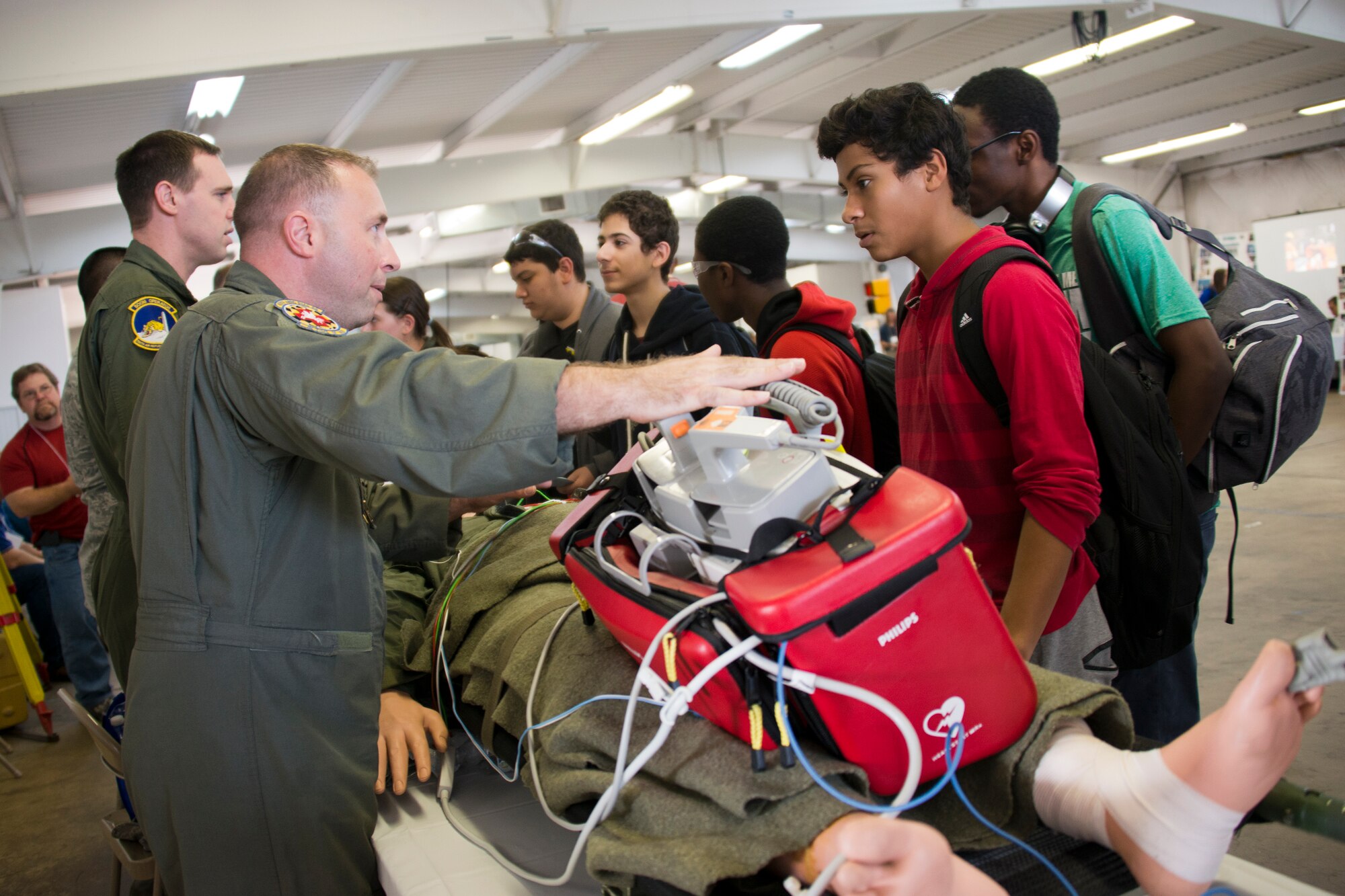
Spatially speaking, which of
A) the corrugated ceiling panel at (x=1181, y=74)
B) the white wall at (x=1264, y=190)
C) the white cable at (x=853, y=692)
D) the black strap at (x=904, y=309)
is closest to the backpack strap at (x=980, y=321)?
the black strap at (x=904, y=309)

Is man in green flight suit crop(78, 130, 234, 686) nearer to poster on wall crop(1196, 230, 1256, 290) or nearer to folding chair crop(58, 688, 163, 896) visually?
folding chair crop(58, 688, 163, 896)

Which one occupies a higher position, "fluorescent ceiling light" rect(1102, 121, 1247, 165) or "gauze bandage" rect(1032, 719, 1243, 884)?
"fluorescent ceiling light" rect(1102, 121, 1247, 165)

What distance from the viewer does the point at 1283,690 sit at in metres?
0.93

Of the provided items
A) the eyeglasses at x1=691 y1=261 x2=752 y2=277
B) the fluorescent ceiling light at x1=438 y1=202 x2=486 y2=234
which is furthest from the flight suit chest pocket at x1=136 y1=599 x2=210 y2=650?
the fluorescent ceiling light at x1=438 y1=202 x2=486 y2=234

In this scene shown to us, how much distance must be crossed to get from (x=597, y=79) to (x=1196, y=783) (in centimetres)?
819

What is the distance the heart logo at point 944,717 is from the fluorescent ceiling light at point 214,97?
20.9ft

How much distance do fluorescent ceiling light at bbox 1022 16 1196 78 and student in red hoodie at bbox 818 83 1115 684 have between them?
22.2ft

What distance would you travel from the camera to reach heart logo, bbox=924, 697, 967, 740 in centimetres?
104

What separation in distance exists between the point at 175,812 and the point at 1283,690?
1.51m

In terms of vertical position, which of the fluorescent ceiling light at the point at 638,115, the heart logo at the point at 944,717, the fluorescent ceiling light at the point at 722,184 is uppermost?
the fluorescent ceiling light at the point at 638,115

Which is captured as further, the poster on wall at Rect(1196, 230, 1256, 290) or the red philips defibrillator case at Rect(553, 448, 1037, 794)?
the poster on wall at Rect(1196, 230, 1256, 290)

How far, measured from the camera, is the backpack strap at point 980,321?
148 centimetres

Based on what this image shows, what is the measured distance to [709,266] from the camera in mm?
2625

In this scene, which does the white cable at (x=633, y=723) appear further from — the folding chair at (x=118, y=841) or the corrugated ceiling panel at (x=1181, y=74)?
the corrugated ceiling panel at (x=1181, y=74)
